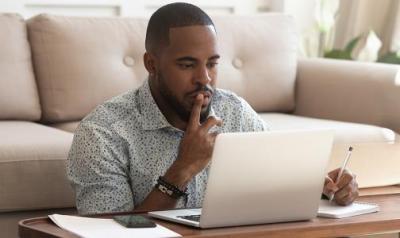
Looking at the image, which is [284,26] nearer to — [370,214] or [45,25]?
[45,25]

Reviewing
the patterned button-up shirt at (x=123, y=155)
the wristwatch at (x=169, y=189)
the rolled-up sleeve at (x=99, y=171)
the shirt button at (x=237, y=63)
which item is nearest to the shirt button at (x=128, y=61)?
the shirt button at (x=237, y=63)

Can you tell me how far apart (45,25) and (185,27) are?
3.58ft

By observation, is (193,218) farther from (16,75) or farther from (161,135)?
(16,75)

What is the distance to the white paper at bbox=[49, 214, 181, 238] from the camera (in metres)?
1.40

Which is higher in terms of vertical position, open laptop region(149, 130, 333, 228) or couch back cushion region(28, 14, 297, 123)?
couch back cushion region(28, 14, 297, 123)

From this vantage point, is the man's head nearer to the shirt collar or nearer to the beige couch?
the shirt collar

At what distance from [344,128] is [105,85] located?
0.77 metres

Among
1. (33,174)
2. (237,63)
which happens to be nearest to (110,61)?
(237,63)

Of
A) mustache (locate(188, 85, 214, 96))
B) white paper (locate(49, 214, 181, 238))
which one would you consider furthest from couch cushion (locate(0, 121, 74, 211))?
white paper (locate(49, 214, 181, 238))

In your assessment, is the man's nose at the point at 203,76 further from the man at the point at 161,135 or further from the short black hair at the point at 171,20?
the short black hair at the point at 171,20

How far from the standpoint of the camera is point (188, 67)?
1807mm

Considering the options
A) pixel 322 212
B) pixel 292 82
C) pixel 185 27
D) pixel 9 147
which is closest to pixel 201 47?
pixel 185 27

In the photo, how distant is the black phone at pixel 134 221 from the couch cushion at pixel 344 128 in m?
1.31

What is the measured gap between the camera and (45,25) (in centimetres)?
282
